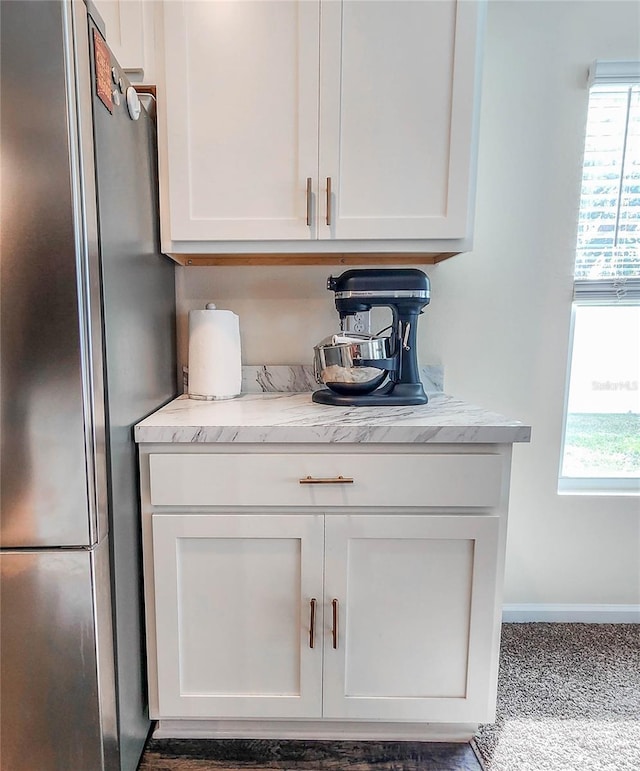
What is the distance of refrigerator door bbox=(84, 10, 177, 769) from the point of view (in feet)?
3.14

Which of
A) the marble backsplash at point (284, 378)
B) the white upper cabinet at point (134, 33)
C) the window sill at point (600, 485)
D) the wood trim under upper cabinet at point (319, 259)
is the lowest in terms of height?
the window sill at point (600, 485)

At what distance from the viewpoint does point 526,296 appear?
63.7 inches

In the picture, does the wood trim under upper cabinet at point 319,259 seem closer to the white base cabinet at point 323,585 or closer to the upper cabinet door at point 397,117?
the upper cabinet door at point 397,117

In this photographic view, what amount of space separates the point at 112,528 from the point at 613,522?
1.79m

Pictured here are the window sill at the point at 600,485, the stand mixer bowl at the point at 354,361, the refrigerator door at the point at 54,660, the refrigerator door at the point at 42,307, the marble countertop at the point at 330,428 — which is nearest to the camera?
the refrigerator door at the point at 42,307

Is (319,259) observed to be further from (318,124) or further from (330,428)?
(330,428)

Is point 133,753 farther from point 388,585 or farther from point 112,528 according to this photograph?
point 388,585

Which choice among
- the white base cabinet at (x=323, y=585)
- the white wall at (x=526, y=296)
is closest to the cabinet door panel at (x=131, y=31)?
→ the white wall at (x=526, y=296)

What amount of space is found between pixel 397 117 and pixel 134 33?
0.78m

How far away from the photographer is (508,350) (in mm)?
1644

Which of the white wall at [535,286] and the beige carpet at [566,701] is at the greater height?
the white wall at [535,286]

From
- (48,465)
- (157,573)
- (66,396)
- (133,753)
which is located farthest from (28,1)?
(133,753)

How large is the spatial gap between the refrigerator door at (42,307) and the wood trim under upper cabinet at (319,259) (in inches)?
25.9

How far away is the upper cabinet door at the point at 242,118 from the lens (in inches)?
46.8
